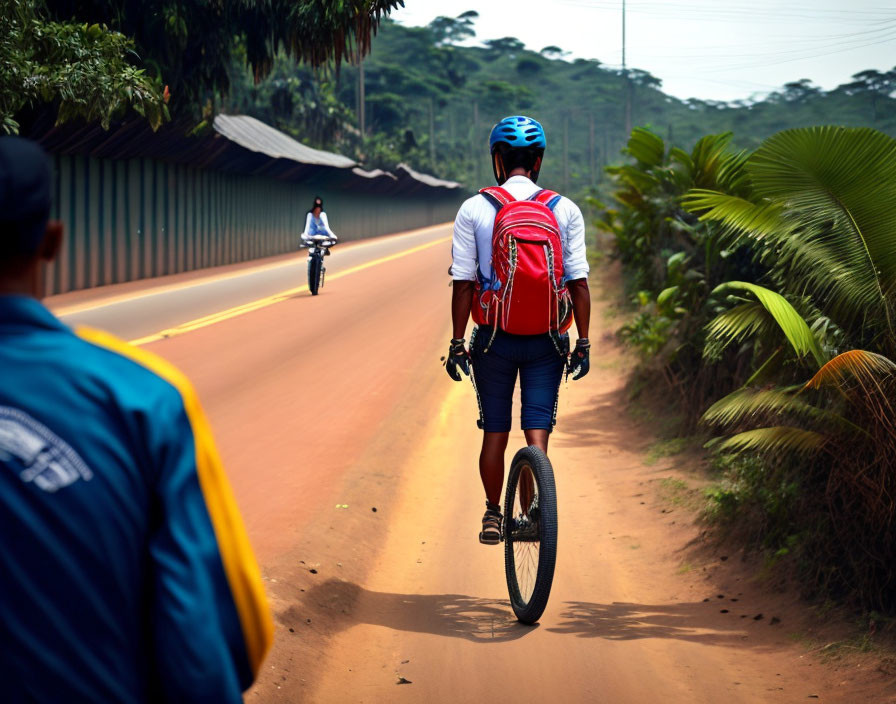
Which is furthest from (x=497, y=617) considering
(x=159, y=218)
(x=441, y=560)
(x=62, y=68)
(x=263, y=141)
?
(x=263, y=141)

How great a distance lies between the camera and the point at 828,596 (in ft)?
17.4

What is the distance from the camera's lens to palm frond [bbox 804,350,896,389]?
498 centimetres

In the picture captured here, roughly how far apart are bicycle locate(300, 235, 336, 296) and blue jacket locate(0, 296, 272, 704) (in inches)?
791

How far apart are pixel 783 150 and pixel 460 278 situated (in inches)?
72.7

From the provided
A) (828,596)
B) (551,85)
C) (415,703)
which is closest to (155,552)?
(415,703)

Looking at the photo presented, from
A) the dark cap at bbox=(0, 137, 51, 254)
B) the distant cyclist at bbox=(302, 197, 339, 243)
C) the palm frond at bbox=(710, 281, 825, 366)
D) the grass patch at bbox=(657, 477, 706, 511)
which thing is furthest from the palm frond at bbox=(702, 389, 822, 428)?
the distant cyclist at bbox=(302, 197, 339, 243)

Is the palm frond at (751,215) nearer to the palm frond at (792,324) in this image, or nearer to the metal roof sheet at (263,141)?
the palm frond at (792,324)

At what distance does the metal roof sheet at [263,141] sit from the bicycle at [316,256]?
8353 millimetres

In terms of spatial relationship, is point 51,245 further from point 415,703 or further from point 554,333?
point 554,333

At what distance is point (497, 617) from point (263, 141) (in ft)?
106

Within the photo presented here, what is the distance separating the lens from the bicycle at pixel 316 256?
72.0 feet

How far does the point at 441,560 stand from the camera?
653cm

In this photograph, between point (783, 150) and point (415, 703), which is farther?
point (783, 150)

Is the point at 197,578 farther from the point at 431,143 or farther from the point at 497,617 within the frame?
the point at 431,143
